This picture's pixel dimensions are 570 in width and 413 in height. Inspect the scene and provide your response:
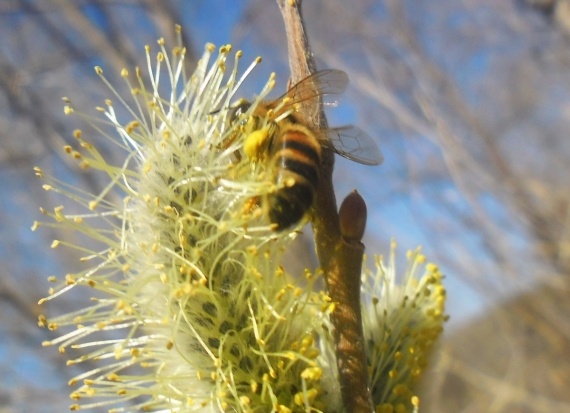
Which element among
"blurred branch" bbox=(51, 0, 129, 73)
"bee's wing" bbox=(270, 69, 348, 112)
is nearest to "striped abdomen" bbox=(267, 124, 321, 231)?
"bee's wing" bbox=(270, 69, 348, 112)

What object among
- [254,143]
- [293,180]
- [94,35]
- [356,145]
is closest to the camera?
[293,180]

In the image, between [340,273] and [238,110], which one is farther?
[238,110]

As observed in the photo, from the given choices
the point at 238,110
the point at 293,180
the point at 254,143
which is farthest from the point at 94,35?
the point at 293,180

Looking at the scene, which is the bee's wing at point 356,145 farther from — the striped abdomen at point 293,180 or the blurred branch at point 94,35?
the blurred branch at point 94,35

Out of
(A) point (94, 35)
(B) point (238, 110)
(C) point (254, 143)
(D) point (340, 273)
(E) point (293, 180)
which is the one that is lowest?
(D) point (340, 273)

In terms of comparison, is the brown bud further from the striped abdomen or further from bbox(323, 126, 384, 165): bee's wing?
bbox(323, 126, 384, 165): bee's wing

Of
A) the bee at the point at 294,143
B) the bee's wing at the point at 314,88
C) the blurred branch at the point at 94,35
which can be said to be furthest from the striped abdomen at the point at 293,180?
the blurred branch at the point at 94,35

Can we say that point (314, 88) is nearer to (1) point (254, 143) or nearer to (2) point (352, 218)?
(1) point (254, 143)
